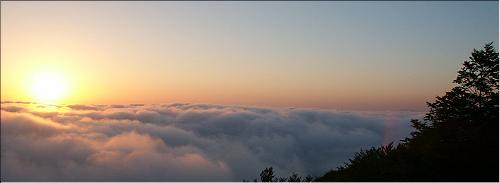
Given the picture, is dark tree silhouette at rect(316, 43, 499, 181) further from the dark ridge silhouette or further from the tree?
the tree

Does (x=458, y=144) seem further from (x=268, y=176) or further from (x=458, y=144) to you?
(x=268, y=176)

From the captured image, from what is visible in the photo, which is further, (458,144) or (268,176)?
(268,176)

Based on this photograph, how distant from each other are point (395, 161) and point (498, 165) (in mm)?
5578

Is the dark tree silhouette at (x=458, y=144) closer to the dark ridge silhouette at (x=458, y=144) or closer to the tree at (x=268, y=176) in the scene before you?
the dark ridge silhouette at (x=458, y=144)

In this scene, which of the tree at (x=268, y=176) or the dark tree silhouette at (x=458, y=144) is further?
the tree at (x=268, y=176)

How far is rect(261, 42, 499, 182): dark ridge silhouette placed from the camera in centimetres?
2008

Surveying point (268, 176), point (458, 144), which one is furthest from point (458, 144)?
point (268, 176)

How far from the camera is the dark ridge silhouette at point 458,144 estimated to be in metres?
20.1

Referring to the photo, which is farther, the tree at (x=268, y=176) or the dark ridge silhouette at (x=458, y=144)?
the tree at (x=268, y=176)

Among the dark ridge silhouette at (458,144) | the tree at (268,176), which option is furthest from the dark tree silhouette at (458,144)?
the tree at (268,176)

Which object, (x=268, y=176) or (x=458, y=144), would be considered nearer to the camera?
(x=458, y=144)

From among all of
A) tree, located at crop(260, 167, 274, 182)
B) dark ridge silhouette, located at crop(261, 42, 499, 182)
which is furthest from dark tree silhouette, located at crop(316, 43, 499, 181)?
tree, located at crop(260, 167, 274, 182)

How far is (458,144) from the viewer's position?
21.1m

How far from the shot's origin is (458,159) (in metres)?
20.0
